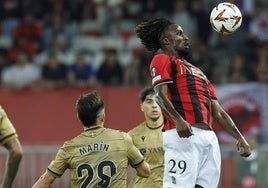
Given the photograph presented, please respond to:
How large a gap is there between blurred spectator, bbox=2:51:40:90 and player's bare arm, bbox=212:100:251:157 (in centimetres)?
898

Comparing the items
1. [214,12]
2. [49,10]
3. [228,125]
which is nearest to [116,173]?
[228,125]

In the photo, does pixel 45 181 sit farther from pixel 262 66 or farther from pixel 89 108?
pixel 262 66

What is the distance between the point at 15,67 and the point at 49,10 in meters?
2.55

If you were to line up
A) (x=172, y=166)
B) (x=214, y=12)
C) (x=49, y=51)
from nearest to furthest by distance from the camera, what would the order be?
(x=172, y=166)
(x=214, y=12)
(x=49, y=51)

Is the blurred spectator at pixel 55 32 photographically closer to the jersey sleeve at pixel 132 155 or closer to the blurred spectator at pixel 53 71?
the blurred spectator at pixel 53 71

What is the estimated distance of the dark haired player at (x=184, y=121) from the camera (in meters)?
9.61

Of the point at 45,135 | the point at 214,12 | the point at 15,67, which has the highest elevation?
the point at 214,12

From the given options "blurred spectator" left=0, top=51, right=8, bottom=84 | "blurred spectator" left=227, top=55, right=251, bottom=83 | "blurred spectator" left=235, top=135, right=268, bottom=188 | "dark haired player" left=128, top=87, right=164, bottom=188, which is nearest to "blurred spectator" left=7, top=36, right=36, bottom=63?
"blurred spectator" left=0, top=51, right=8, bottom=84

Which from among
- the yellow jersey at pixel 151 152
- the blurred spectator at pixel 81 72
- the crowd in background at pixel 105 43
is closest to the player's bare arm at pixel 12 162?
the yellow jersey at pixel 151 152

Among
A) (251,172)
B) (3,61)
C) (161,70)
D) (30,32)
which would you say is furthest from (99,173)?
(30,32)

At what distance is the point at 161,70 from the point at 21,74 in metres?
9.72

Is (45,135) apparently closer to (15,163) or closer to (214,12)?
(214,12)

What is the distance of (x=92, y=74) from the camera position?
63.5ft

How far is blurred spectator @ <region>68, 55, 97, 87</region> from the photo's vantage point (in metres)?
19.1
